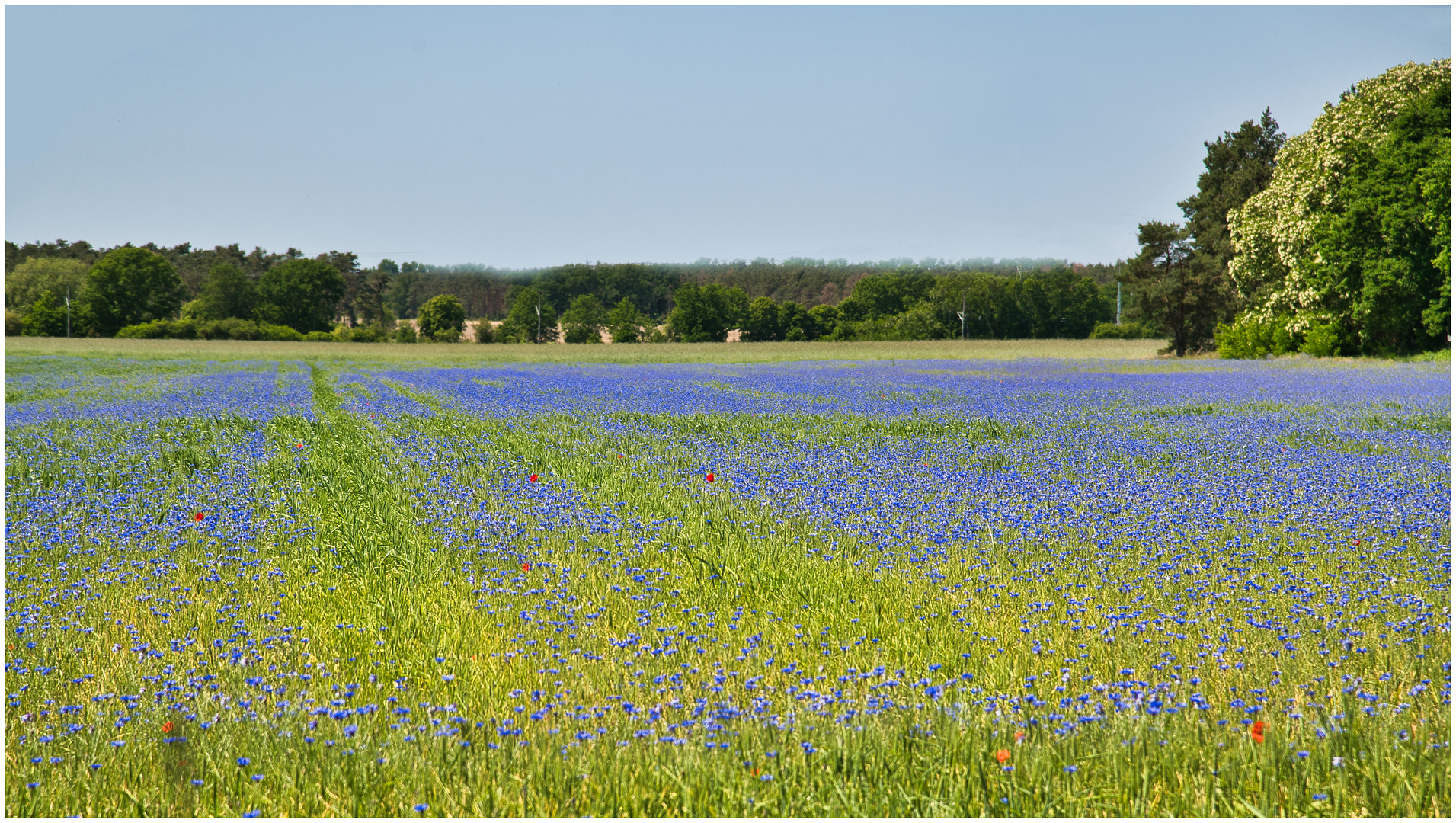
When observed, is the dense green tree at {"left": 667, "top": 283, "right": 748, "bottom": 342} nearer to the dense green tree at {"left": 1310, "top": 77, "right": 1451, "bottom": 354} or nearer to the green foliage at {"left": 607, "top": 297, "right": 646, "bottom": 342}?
the green foliage at {"left": 607, "top": 297, "right": 646, "bottom": 342}

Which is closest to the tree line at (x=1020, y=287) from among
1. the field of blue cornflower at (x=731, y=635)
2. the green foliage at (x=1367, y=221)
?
the green foliage at (x=1367, y=221)

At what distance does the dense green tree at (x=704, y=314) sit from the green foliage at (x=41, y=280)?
56480 mm

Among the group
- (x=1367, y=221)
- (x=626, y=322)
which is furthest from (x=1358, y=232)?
(x=626, y=322)

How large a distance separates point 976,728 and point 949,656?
0.78 meters

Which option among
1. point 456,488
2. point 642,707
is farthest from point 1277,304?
point 642,707

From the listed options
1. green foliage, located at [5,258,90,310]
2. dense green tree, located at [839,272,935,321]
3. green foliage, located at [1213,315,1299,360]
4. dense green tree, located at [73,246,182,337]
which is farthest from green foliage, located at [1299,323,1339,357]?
green foliage, located at [5,258,90,310]

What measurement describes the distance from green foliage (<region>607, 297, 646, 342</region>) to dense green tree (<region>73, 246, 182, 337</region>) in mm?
44410

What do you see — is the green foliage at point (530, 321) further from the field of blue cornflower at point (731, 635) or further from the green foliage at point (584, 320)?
the field of blue cornflower at point (731, 635)

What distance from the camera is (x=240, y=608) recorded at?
489 cm

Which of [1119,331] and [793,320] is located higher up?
[793,320]

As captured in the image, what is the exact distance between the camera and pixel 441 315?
104m

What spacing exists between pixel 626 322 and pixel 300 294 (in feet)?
120

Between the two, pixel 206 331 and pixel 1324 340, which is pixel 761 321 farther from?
pixel 1324 340

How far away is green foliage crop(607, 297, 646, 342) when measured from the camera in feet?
297
